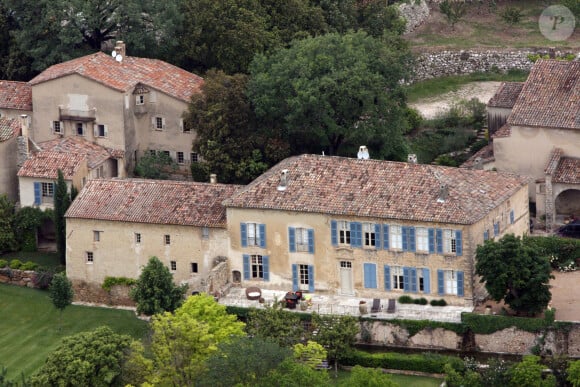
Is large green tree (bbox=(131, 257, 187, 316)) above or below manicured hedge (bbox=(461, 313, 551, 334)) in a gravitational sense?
above

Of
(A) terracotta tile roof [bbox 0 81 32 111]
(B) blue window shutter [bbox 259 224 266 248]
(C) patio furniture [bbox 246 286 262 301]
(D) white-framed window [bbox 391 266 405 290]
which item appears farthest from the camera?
(A) terracotta tile roof [bbox 0 81 32 111]

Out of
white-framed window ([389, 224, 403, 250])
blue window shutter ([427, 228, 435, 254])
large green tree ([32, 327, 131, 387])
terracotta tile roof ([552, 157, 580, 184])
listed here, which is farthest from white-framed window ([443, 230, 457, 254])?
large green tree ([32, 327, 131, 387])

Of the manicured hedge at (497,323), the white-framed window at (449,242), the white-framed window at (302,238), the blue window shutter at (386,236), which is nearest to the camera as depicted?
the manicured hedge at (497,323)

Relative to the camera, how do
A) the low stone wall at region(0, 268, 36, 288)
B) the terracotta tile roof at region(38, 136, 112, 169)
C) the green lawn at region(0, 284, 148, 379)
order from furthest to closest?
the terracotta tile roof at region(38, 136, 112, 169), the low stone wall at region(0, 268, 36, 288), the green lawn at region(0, 284, 148, 379)

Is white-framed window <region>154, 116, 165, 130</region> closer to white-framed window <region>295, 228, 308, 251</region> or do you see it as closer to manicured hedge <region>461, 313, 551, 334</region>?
white-framed window <region>295, 228, 308, 251</region>

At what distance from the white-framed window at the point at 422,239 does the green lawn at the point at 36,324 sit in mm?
14372

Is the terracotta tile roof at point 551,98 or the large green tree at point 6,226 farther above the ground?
the terracotta tile roof at point 551,98

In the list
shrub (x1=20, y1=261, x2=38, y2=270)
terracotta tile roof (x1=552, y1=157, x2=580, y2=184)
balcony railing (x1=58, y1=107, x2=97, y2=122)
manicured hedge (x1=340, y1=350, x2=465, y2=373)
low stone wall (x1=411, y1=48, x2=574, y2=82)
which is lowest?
manicured hedge (x1=340, y1=350, x2=465, y2=373)

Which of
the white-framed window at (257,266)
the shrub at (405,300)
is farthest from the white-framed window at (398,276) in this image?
the white-framed window at (257,266)

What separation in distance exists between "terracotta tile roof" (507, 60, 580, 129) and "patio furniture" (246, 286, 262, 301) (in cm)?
1868

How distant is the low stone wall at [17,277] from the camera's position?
352 feet

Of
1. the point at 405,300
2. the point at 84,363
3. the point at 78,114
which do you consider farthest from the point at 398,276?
the point at 78,114

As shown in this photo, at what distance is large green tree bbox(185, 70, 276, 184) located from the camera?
112m

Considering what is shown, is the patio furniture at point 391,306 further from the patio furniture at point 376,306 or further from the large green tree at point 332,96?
the large green tree at point 332,96
